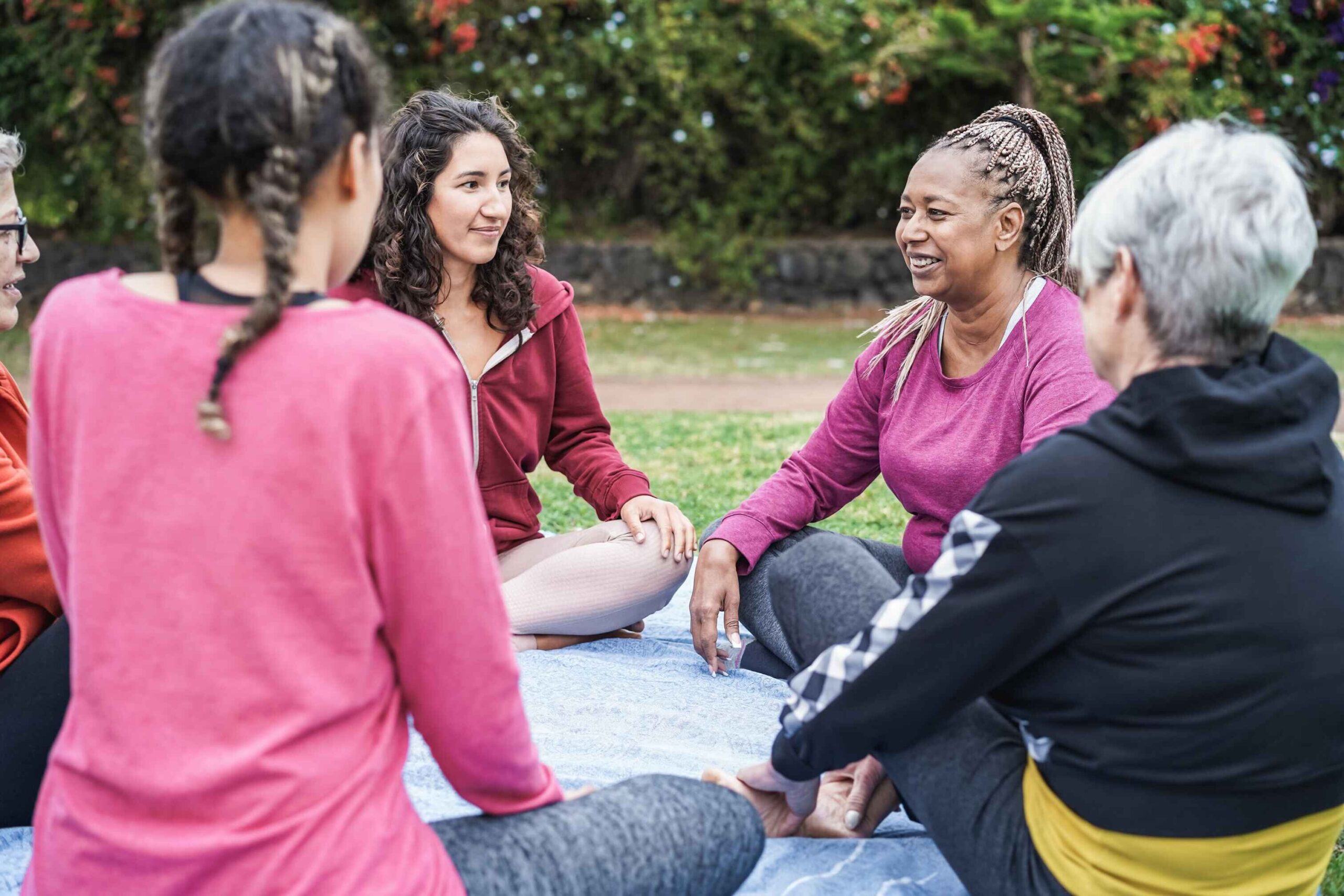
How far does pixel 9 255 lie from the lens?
2.70 m

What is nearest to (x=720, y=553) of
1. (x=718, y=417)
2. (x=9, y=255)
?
(x=9, y=255)

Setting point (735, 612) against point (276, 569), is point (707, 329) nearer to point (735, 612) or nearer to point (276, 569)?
point (735, 612)

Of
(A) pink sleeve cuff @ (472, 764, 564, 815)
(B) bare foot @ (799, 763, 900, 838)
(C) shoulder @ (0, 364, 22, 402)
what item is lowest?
(B) bare foot @ (799, 763, 900, 838)

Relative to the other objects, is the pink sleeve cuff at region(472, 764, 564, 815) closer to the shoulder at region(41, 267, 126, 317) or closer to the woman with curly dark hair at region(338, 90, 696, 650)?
the shoulder at region(41, 267, 126, 317)

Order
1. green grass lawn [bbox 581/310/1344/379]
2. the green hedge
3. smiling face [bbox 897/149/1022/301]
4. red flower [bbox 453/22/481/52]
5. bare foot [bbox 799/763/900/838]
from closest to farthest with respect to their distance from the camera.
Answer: bare foot [bbox 799/763/900/838]
smiling face [bbox 897/149/1022/301]
green grass lawn [bbox 581/310/1344/379]
the green hedge
red flower [bbox 453/22/481/52]

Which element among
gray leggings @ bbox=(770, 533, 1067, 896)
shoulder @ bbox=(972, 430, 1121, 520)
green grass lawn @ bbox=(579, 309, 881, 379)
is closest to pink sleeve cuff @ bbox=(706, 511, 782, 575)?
gray leggings @ bbox=(770, 533, 1067, 896)

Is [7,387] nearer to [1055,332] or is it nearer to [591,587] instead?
[591,587]

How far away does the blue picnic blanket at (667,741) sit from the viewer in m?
2.28

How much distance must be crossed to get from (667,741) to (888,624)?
122cm

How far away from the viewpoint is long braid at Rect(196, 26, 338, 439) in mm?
1342

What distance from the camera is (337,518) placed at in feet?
4.49

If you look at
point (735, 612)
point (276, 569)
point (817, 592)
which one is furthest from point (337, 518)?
point (735, 612)

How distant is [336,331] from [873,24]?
35.9ft

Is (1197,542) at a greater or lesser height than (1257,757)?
greater
